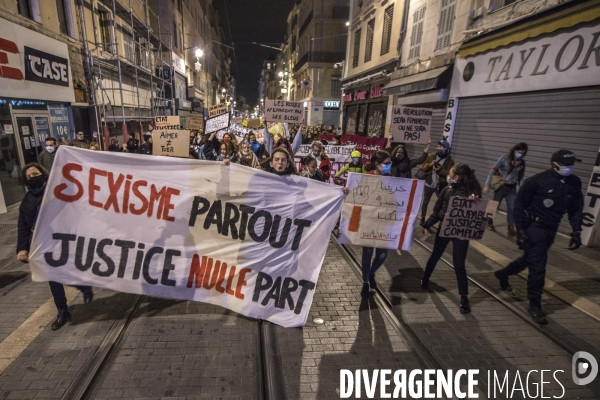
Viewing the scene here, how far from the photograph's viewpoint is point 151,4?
81.8 ft

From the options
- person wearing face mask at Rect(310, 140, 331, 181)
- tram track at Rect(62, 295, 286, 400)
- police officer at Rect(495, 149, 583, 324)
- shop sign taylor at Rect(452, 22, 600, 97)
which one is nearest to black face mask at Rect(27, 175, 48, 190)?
tram track at Rect(62, 295, 286, 400)

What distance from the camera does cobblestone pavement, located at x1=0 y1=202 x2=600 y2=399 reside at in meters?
2.88

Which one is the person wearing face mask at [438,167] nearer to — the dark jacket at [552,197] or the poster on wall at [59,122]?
the dark jacket at [552,197]

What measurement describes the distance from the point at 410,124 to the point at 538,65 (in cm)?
339

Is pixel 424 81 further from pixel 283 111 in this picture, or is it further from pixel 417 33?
pixel 283 111

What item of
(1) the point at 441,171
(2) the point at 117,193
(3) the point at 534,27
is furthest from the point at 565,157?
(3) the point at 534,27

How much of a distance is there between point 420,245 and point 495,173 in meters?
2.41

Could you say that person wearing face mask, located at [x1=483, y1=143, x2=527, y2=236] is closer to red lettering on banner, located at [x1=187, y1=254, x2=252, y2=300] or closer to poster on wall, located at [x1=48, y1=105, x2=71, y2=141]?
red lettering on banner, located at [x1=187, y1=254, x2=252, y2=300]

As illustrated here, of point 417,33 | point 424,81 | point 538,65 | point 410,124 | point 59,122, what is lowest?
point 59,122

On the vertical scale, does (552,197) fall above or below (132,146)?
above

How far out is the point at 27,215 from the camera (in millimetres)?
3504

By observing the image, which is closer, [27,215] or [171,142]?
[27,215]

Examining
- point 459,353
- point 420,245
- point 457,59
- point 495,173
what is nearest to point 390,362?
point 459,353

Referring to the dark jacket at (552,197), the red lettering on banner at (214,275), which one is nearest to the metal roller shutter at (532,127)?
the dark jacket at (552,197)
